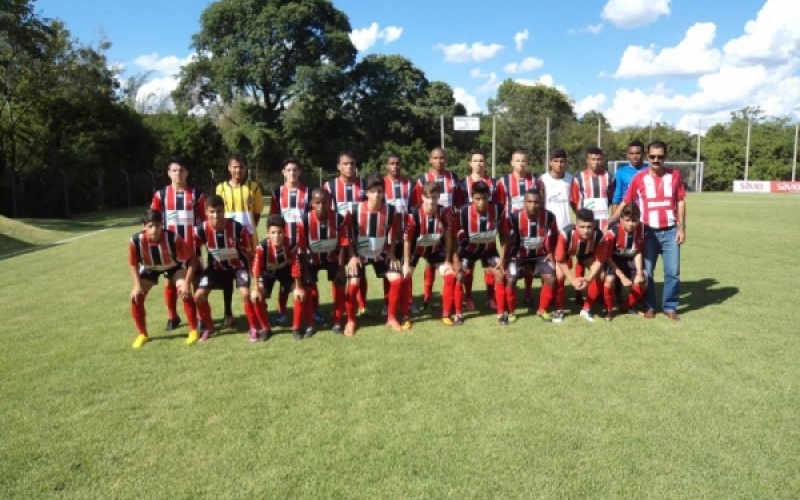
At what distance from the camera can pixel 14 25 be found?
18.1 m

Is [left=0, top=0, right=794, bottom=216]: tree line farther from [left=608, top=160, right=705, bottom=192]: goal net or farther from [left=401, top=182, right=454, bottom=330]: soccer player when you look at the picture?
[left=401, top=182, right=454, bottom=330]: soccer player

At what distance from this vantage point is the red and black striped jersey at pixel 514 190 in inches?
241

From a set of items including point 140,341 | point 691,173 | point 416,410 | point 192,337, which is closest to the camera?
point 416,410

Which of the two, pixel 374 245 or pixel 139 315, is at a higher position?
pixel 374 245

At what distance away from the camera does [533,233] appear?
575cm

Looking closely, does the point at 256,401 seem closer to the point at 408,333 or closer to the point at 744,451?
the point at 408,333

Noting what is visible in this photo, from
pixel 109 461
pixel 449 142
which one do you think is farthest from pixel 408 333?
pixel 449 142

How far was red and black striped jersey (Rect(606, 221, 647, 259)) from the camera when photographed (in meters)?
5.70

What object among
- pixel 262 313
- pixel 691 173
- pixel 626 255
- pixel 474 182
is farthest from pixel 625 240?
pixel 691 173

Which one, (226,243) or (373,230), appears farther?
(373,230)

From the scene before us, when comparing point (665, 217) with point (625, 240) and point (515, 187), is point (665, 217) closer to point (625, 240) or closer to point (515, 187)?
point (625, 240)

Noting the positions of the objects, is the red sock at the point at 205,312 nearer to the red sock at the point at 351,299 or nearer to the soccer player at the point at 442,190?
the red sock at the point at 351,299

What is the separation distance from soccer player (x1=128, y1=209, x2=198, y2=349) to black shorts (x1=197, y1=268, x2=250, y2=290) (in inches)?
5.7

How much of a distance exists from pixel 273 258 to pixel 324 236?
535 mm
